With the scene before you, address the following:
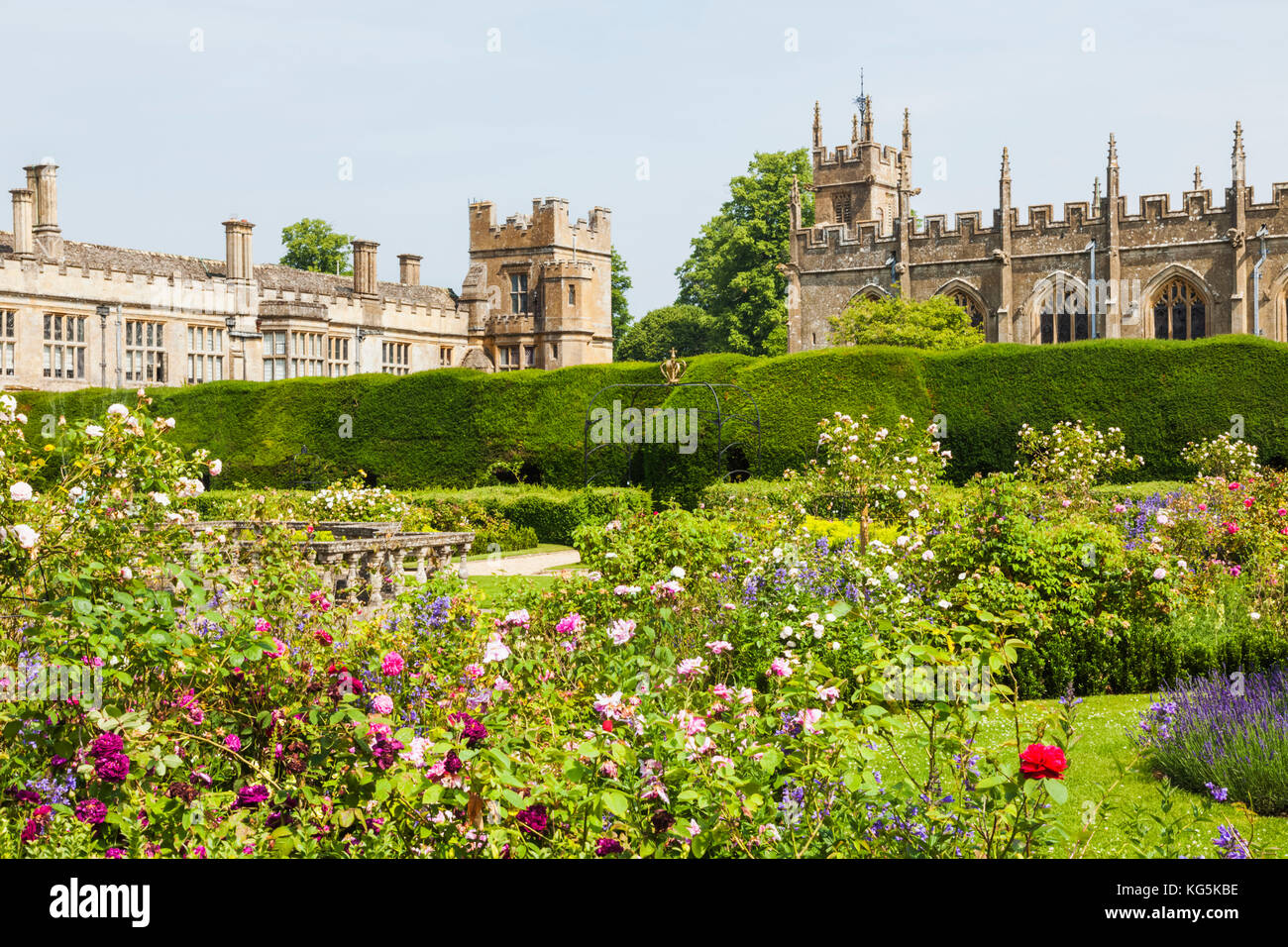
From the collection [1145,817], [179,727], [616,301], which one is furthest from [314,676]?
[616,301]

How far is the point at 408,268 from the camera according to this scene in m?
44.7

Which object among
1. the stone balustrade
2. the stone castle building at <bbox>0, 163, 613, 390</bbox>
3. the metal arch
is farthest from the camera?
the stone castle building at <bbox>0, 163, 613, 390</bbox>

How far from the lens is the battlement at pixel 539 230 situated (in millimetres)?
44344

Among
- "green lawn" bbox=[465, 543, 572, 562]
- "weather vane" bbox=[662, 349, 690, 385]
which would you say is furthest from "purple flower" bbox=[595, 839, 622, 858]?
"weather vane" bbox=[662, 349, 690, 385]

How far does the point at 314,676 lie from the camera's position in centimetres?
440

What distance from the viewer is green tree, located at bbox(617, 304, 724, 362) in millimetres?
49688

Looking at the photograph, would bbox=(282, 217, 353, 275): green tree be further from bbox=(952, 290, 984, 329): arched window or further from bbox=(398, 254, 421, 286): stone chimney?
bbox=(952, 290, 984, 329): arched window

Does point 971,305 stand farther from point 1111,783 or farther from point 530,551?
point 1111,783

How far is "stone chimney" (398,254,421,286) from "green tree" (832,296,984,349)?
1811cm

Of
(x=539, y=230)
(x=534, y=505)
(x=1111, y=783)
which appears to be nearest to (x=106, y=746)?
(x=1111, y=783)

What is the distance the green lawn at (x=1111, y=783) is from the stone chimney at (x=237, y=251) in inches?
1255
